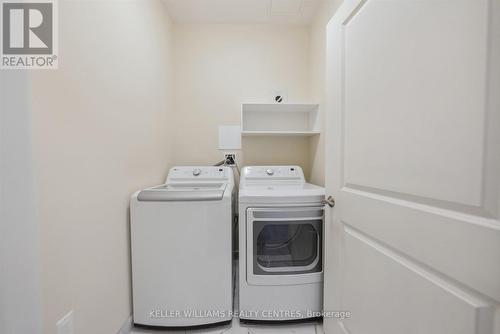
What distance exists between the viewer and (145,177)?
1.47m

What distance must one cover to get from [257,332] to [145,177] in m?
1.26

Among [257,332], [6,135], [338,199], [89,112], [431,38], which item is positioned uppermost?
[431,38]

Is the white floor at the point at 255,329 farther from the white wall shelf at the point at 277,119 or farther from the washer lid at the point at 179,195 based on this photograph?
the white wall shelf at the point at 277,119

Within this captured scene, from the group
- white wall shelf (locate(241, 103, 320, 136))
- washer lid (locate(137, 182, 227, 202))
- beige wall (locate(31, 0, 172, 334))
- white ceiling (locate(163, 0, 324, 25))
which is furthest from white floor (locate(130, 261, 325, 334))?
white ceiling (locate(163, 0, 324, 25))

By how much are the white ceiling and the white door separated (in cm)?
102

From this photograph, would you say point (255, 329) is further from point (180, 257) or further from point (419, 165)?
point (419, 165)

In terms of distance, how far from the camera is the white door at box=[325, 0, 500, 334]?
477mm

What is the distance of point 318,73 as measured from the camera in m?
1.81

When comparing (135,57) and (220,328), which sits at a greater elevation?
(135,57)

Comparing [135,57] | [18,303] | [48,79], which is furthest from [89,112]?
[18,303]

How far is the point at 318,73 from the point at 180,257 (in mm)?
1803

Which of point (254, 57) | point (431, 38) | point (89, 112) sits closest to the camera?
point (431, 38)

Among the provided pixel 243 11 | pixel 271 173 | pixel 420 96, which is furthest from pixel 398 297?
pixel 243 11

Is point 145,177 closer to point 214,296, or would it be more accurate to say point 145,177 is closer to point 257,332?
point 214,296
